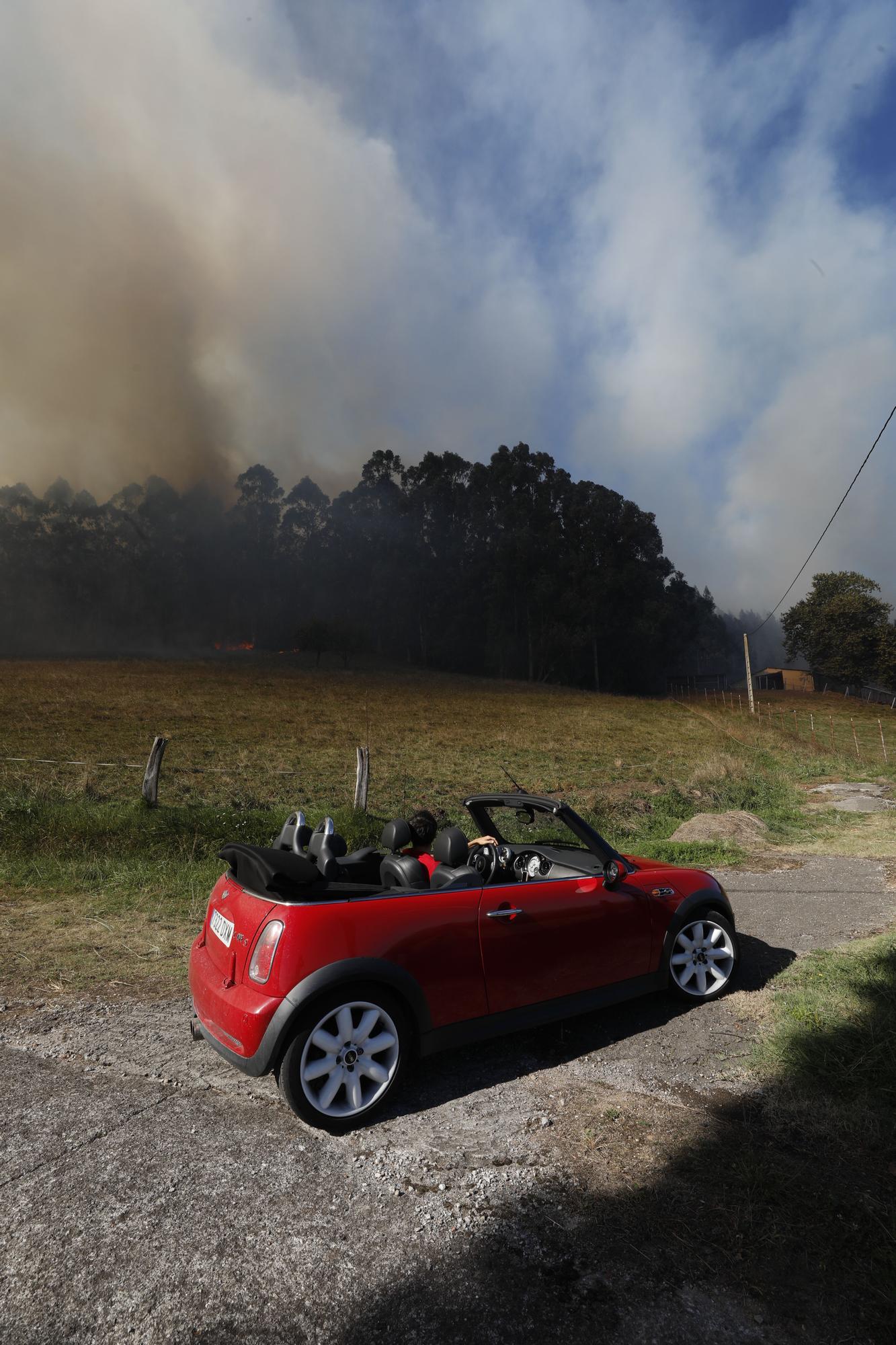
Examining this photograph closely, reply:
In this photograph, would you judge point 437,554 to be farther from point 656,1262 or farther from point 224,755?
point 656,1262

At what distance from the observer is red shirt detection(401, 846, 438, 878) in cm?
431

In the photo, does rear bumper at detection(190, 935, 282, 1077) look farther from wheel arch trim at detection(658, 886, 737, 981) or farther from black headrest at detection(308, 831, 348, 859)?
wheel arch trim at detection(658, 886, 737, 981)

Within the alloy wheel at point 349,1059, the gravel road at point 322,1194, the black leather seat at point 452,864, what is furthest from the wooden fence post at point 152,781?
the alloy wheel at point 349,1059

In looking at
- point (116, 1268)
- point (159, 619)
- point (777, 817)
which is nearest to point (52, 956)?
point (116, 1268)

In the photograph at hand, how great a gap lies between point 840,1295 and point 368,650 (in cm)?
8526

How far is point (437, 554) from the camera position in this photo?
90438 mm

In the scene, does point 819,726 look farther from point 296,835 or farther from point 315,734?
point 296,835

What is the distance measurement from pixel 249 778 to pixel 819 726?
111 ft

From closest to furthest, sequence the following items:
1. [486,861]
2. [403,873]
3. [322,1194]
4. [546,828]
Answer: [322,1194] → [403,873] → [486,861] → [546,828]

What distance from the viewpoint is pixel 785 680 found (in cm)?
8456

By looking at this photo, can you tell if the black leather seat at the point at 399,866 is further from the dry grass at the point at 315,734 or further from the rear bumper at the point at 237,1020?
the dry grass at the point at 315,734

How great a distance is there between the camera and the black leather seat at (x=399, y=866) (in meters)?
3.95

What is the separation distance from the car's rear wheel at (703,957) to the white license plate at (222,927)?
8.71 ft

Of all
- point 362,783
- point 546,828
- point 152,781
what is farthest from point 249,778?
point 546,828
